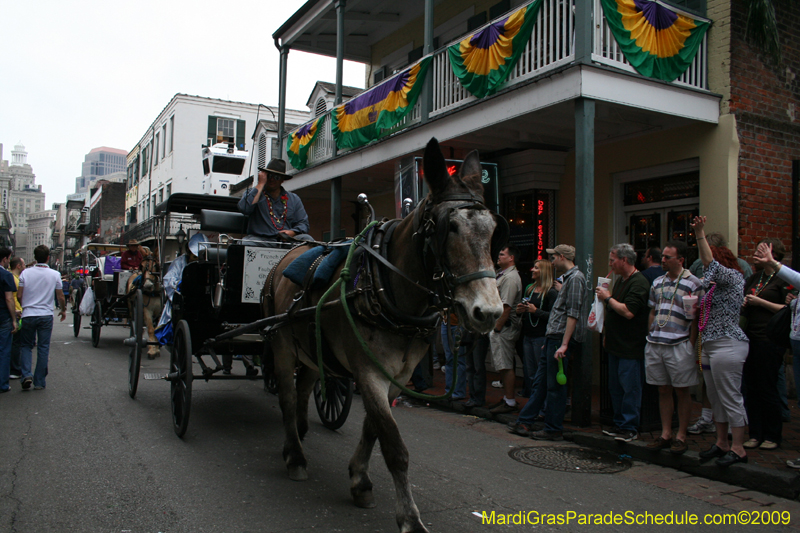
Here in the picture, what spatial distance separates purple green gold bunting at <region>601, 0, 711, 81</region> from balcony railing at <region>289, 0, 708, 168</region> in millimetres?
174

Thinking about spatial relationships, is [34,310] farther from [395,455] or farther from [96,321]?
[395,455]

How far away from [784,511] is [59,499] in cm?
518

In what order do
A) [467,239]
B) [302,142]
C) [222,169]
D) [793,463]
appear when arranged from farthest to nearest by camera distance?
[222,169]
[302,142]
[793,463]
[467,239]

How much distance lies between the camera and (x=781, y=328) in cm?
500

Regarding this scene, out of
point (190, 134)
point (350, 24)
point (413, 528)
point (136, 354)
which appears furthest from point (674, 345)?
point (190, 134)

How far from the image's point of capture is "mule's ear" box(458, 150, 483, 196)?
351cm

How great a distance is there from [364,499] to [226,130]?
119ft

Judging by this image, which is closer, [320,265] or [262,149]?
[320,265]

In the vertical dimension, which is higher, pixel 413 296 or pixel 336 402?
pixel 413 296

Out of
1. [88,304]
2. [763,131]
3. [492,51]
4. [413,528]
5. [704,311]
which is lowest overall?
[413,528]

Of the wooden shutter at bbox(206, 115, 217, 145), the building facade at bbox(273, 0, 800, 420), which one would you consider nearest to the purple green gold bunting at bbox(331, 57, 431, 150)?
the building facade at bbox(273, 0, 800, 420)

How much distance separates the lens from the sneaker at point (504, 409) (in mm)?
7281

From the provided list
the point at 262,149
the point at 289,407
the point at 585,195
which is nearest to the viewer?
the point at 289,407

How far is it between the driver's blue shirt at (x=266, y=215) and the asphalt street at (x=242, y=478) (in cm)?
209
